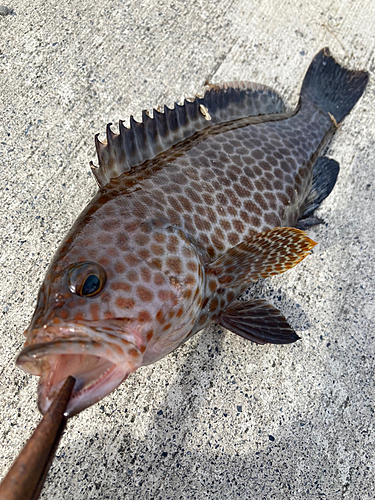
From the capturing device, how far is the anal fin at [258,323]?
2.57m

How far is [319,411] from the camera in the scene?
2.69 meters

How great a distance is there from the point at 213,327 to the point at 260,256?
28.1 inches

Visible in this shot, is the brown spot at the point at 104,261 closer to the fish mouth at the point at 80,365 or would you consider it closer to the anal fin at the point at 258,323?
the fish mouth at the point at 80,365

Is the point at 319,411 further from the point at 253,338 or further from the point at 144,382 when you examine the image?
the point at 144,382

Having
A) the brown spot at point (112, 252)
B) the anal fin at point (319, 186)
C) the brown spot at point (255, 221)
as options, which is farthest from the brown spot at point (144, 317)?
the anal fin at point (319, 186)

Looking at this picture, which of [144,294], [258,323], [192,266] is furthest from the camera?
[258,323]

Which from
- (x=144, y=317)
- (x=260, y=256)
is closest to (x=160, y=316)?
(x=144, y=317)

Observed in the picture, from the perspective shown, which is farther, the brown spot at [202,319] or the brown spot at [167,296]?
the brown spot at [202,319]

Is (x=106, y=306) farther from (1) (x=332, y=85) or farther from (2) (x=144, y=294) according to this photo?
(1) (x=332, y=85)

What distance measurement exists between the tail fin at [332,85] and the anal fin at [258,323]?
202cm

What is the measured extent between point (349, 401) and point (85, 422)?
1.79m

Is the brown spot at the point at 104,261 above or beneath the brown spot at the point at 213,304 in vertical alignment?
above

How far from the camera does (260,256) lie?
94.0 inches

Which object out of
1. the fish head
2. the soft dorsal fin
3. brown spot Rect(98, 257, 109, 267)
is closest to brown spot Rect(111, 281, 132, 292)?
the fish head
